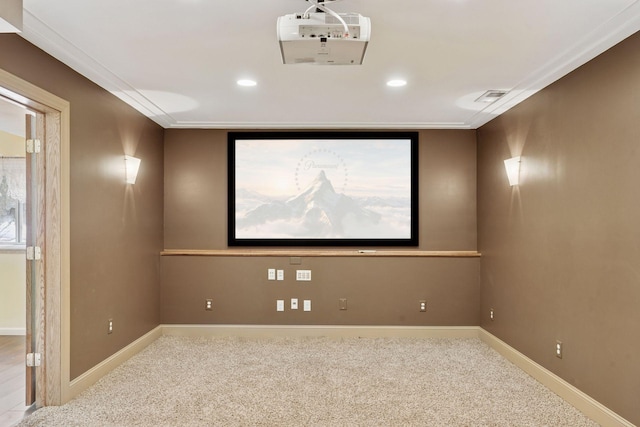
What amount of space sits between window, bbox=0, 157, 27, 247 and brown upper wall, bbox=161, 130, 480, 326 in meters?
1.62

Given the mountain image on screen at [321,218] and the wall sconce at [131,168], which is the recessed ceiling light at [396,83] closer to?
the mountain image on screen at [321,218]

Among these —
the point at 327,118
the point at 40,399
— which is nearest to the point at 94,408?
the point at 40,399

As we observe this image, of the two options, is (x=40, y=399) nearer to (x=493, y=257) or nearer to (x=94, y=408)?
(x=94, y=408)

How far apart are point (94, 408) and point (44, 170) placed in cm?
172

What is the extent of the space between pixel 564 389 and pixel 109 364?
146 inches

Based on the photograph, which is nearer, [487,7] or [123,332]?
[487,7]

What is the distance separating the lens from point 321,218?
5168 millimetres

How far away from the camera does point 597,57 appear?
290 centimetres

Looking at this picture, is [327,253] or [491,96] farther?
[327,253]

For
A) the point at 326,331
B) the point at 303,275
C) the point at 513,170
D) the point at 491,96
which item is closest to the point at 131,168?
the point at 303,275

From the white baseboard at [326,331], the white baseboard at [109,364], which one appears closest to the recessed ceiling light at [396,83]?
the white baseboard at [326,331]

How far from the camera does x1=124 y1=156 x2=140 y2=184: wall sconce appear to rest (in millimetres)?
4152

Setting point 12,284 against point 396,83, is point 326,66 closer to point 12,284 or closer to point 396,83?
point 396,83

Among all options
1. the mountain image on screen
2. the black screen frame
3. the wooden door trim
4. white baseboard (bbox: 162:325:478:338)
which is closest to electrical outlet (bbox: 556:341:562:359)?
white baseboard (bbox: 162:325:478:338)
